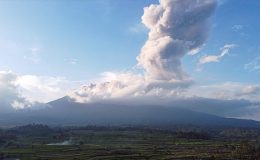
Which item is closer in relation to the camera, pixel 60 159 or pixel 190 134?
pixel 60 159

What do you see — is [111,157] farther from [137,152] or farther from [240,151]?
[240,151]

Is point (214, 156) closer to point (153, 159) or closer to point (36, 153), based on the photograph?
point (153, 159)

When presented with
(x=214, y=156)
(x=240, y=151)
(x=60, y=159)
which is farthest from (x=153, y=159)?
(x=240, y=151)

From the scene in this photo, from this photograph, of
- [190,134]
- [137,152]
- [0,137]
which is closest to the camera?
[137,152]

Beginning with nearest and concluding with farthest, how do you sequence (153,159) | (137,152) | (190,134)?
(153,159)
(137,152)
(190,134)

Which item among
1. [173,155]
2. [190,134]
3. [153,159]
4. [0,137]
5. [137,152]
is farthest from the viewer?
[190,134]

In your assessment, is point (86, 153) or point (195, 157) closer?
point (195, 157)

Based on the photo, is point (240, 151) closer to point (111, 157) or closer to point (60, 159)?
point (111, 157)

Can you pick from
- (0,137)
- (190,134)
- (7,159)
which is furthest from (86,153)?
(190,134)

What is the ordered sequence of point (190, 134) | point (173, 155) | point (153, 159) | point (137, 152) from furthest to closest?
point (190, 134) → point (137, 152) → point (173, 155) → point (153, 159)
